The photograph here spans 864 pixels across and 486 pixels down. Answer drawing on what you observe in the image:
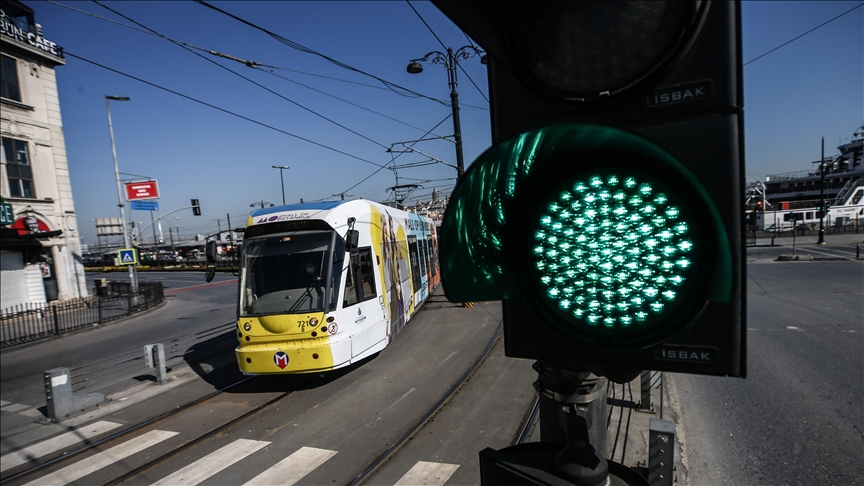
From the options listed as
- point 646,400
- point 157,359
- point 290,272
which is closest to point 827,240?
point 646,400

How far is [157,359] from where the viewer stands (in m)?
A: 9.07

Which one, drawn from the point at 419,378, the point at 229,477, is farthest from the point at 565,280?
the point at 419,378

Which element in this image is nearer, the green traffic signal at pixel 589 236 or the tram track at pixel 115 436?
Result: the green traffic signal at pixel 589 236

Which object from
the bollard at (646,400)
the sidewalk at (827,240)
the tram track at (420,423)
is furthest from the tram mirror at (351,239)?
the sidewalk at (827,240)

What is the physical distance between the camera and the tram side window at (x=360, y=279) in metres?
8.16

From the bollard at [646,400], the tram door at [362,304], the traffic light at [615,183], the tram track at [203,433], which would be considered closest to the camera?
the traffic light at [615,183]

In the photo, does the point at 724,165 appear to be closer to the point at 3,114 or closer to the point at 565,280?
the point at 565,280

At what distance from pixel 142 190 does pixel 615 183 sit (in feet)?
110

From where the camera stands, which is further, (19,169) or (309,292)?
(19,169)

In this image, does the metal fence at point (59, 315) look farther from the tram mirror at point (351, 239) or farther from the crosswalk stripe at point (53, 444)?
the tram mirror at point (351, 239)

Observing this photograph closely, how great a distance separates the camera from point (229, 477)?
5.20 m

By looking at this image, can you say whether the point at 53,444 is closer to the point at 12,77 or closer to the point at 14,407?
the point at 14,407

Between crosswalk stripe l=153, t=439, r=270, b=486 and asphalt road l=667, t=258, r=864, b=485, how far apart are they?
5.45 metres

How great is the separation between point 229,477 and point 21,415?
5.59m
